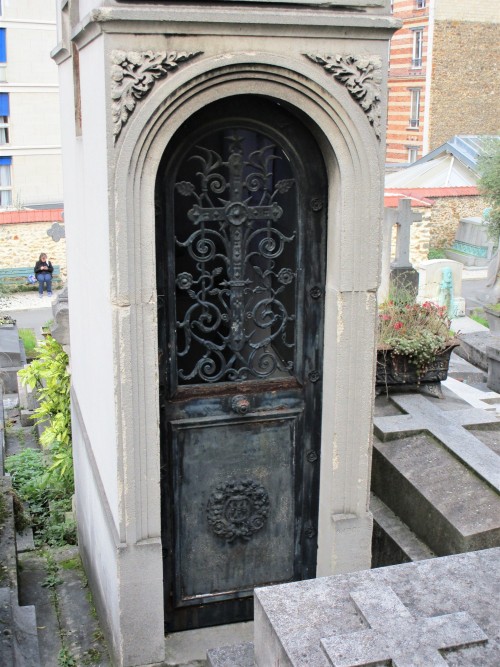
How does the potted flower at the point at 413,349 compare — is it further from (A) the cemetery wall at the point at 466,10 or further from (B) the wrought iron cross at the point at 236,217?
(A) the cemetery wall at the point at 466,10

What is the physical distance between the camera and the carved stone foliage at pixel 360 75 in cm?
369

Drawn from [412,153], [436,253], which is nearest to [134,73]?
[436,253]

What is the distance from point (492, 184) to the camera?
21469mm

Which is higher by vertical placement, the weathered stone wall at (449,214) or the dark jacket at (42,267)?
the weathered stone wall at (449,214)

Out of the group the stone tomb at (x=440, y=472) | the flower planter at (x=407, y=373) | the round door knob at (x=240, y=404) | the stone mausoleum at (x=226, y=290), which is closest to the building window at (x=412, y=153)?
the flower planter at (x=407, y=373)

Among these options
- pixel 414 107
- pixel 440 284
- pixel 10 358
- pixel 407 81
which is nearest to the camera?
pixel 10 358

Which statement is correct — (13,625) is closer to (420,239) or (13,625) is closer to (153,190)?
(153,190)

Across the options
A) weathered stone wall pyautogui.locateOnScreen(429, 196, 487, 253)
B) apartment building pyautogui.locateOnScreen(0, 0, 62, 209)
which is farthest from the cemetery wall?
apartment building pyautogui.locateOnScreen(0, 0, 62, 209)

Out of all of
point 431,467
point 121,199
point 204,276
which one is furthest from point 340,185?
point 431,467

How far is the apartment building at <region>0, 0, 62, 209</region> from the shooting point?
33938 mm

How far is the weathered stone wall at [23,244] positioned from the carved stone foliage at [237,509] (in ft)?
67.5

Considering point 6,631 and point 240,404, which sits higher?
point 240,404

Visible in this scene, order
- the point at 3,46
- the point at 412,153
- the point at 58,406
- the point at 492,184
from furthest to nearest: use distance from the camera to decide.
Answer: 1. the point at 412,153
2. the point at 3,46
3. the point at 492,184
4. the point at 58,406

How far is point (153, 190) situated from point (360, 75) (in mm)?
1059
